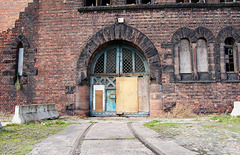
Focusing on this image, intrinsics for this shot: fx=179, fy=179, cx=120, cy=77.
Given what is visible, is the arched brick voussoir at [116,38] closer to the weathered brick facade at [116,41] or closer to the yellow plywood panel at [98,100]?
the weathered brick facade at [116,41]

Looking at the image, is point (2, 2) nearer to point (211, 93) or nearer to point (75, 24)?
point (75, 24)

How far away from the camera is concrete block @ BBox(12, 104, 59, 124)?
605 cm

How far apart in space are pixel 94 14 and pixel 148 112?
5.95m

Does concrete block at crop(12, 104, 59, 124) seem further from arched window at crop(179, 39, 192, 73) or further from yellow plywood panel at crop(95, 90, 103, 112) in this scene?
arched window at crop(179, 39, 192, 73)

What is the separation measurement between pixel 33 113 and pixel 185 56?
7.61 m

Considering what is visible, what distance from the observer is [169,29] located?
30.5ft

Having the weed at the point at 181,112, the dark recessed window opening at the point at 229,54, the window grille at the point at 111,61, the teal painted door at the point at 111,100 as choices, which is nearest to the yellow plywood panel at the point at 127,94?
the teal painted door at the point at 111,100

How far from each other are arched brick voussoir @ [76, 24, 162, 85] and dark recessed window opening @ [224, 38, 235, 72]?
3.57 meters

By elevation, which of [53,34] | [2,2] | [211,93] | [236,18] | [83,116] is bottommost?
[83,116]

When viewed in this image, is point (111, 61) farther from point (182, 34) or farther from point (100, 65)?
point (182, 34)

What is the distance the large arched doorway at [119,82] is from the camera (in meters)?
9.43

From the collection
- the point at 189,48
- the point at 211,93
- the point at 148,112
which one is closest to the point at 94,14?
the point at 189,48

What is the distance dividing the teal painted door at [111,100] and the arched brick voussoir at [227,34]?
6106 millimetres

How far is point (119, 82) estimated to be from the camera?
9.58 metres
